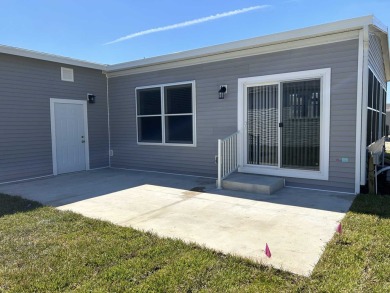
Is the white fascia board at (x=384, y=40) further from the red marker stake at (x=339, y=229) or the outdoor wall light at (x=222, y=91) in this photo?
the red marker stake at (x=339, y=229)

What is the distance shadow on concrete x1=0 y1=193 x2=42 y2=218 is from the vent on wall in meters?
3.65

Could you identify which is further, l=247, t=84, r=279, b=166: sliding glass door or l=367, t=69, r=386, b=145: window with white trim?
l=247, t=84, r=279, b=166: sliding glass door

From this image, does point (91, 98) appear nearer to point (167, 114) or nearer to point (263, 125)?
point (167, 114)

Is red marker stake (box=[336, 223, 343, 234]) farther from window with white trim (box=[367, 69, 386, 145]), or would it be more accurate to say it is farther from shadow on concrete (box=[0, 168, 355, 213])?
window with white trim (box=[367, 69, 386, 145])

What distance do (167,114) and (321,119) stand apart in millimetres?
3753

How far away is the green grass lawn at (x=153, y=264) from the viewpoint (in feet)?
7.37

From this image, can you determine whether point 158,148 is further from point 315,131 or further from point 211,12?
point 211,12

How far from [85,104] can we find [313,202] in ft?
20.9

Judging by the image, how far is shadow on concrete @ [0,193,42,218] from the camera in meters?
4.27

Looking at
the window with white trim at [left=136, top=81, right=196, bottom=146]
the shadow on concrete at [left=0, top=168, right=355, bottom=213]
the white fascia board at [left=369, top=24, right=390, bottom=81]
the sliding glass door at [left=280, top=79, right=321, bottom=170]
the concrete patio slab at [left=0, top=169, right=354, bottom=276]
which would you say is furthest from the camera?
the window with white trim at [left=136, top=81, right=196, bottom=146]

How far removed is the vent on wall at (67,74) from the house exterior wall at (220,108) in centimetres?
119

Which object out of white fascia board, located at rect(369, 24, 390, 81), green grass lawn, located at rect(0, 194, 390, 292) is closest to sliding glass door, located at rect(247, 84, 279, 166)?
white fascia board, located at rect(369, 24, 390, 81)

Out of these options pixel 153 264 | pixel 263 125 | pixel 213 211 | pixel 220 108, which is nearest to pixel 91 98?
pixel 220 108

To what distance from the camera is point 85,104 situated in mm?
8094
